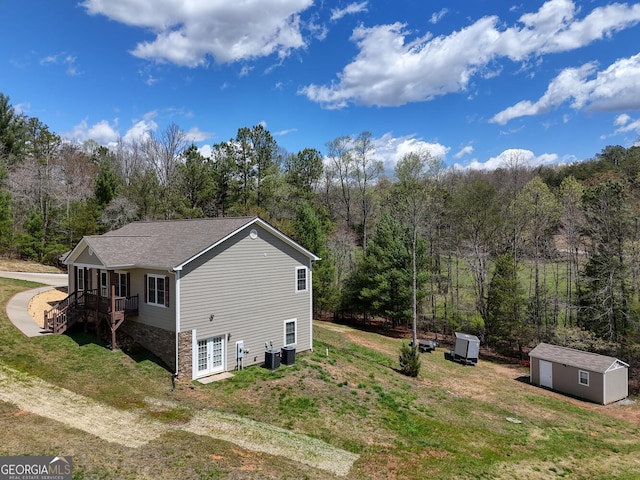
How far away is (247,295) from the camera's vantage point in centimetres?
1780

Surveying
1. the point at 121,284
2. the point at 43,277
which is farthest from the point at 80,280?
the point at 43,277

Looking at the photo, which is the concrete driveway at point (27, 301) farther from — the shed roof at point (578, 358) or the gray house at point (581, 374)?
the shed roof at point (578, 358)

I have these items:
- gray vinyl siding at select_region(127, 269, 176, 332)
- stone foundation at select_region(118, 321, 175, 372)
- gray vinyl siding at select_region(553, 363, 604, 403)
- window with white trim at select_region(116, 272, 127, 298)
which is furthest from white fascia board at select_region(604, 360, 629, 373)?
window with white trim at select_region(116, 272, 127, 298)

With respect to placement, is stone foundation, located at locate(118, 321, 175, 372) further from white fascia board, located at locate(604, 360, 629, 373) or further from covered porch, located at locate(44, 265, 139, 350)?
white fascia board, located at locate(604, 360, 629, 373)

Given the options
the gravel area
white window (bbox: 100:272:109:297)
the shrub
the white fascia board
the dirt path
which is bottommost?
the white fascia board

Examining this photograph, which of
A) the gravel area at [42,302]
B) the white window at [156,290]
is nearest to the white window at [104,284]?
the gravel area at [42,302]

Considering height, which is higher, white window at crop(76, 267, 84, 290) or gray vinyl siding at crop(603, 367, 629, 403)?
white window at crop(76, 267, 84, 290)

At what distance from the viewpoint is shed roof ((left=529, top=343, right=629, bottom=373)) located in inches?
853

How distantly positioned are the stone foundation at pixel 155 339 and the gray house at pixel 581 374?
20818 mm

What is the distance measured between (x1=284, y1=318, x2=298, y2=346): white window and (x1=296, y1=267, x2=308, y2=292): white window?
1.63m

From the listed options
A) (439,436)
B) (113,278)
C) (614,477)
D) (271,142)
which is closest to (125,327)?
(113,278)

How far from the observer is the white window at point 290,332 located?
63.6ft

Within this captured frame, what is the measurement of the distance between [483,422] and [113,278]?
16958mm

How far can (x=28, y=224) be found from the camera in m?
36.3
